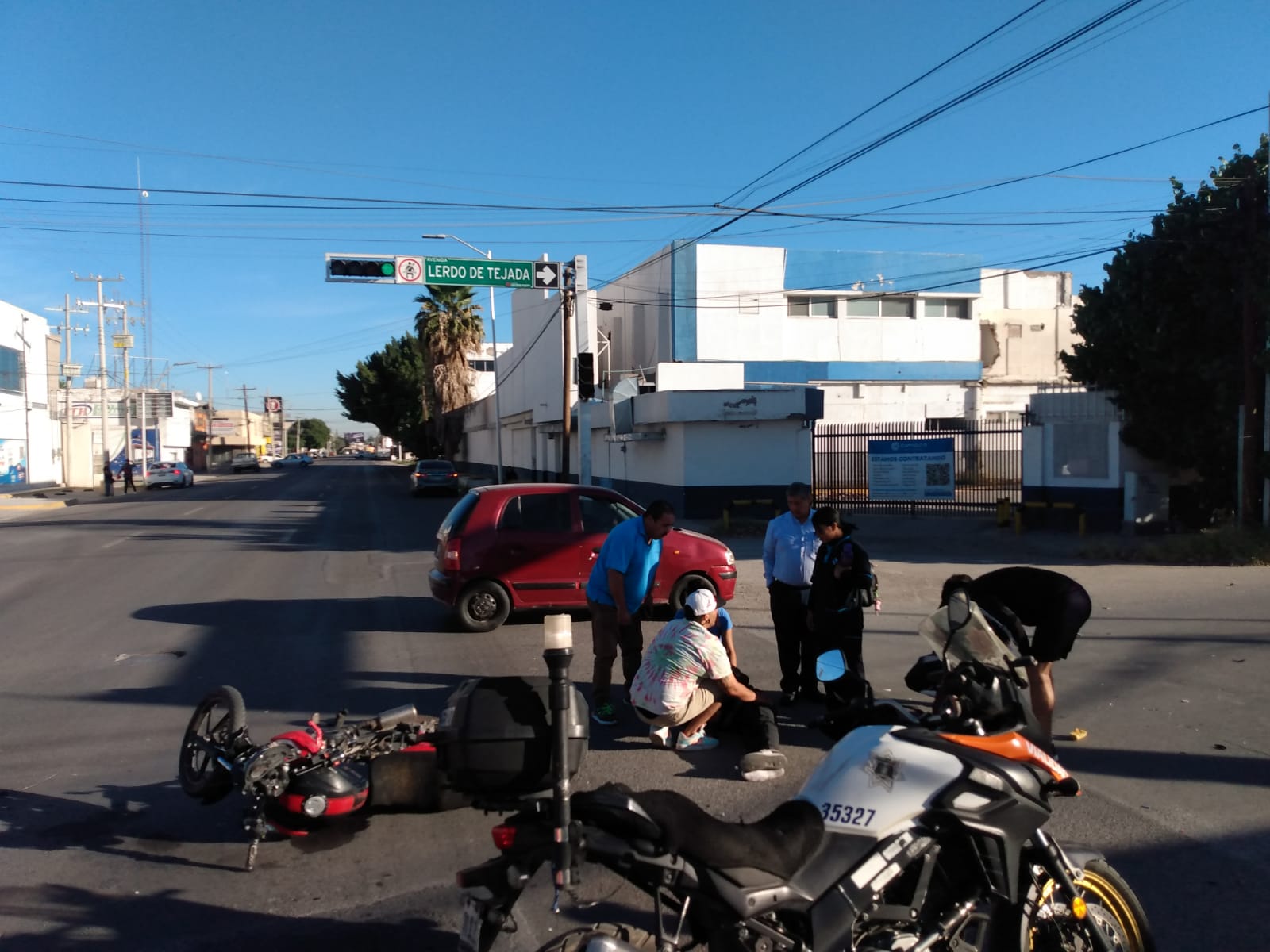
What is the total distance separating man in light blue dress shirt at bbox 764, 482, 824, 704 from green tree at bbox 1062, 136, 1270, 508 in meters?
11.9

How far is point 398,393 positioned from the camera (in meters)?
80.9

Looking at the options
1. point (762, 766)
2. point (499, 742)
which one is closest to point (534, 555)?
point (762, 766)

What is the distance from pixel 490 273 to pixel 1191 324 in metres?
12.9

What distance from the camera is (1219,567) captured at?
48.3ft

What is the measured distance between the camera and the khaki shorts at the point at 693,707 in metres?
6.19

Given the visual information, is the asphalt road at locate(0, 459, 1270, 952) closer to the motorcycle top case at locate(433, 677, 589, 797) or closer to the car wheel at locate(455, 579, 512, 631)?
the car wheel at locate(455, 579, 512, 631)

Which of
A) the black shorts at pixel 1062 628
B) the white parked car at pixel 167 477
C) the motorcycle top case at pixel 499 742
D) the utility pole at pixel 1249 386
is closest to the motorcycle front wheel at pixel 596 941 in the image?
the motorcycle top case at pixel 499 742

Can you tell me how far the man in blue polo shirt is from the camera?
6.94 metres

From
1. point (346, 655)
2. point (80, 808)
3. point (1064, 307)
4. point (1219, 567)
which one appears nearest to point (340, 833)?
point (80, 808)

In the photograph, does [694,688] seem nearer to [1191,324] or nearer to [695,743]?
[695,743]

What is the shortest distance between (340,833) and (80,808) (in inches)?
62.6

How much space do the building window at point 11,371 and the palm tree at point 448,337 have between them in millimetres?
18210

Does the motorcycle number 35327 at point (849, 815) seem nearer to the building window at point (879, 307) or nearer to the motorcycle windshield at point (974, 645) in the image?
the motorcycle windshield at point (974, 645)

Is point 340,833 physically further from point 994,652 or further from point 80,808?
point 994,652
